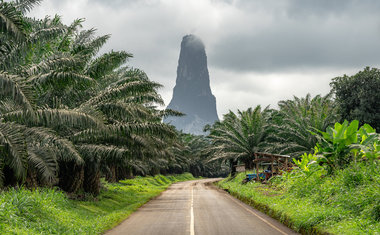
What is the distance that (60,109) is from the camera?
13.0 metres

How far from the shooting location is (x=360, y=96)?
116ft

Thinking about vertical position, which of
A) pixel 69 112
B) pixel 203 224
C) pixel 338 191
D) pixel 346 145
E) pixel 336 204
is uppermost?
pixel 69 112

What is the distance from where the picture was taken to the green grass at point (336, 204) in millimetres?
8578

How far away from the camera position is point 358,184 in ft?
38.0

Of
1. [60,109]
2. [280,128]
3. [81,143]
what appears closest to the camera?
[60,109]

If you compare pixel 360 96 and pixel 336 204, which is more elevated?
pixel 360 96

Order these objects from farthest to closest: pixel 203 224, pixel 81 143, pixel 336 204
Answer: pixel 81 143 → pixel 203 224 → pixel 336 204

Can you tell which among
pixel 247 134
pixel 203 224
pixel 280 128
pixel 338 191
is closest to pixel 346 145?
pixel 338 191

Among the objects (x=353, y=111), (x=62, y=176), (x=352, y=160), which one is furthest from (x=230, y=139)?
(x=352, y=160)

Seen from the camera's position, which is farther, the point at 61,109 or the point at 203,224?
the point at 61,109

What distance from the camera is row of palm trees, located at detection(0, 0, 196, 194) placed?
34.0ft

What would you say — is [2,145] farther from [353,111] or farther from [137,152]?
[353,111]

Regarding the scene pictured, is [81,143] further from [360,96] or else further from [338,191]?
[360,96]

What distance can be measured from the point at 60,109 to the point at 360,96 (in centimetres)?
2968
